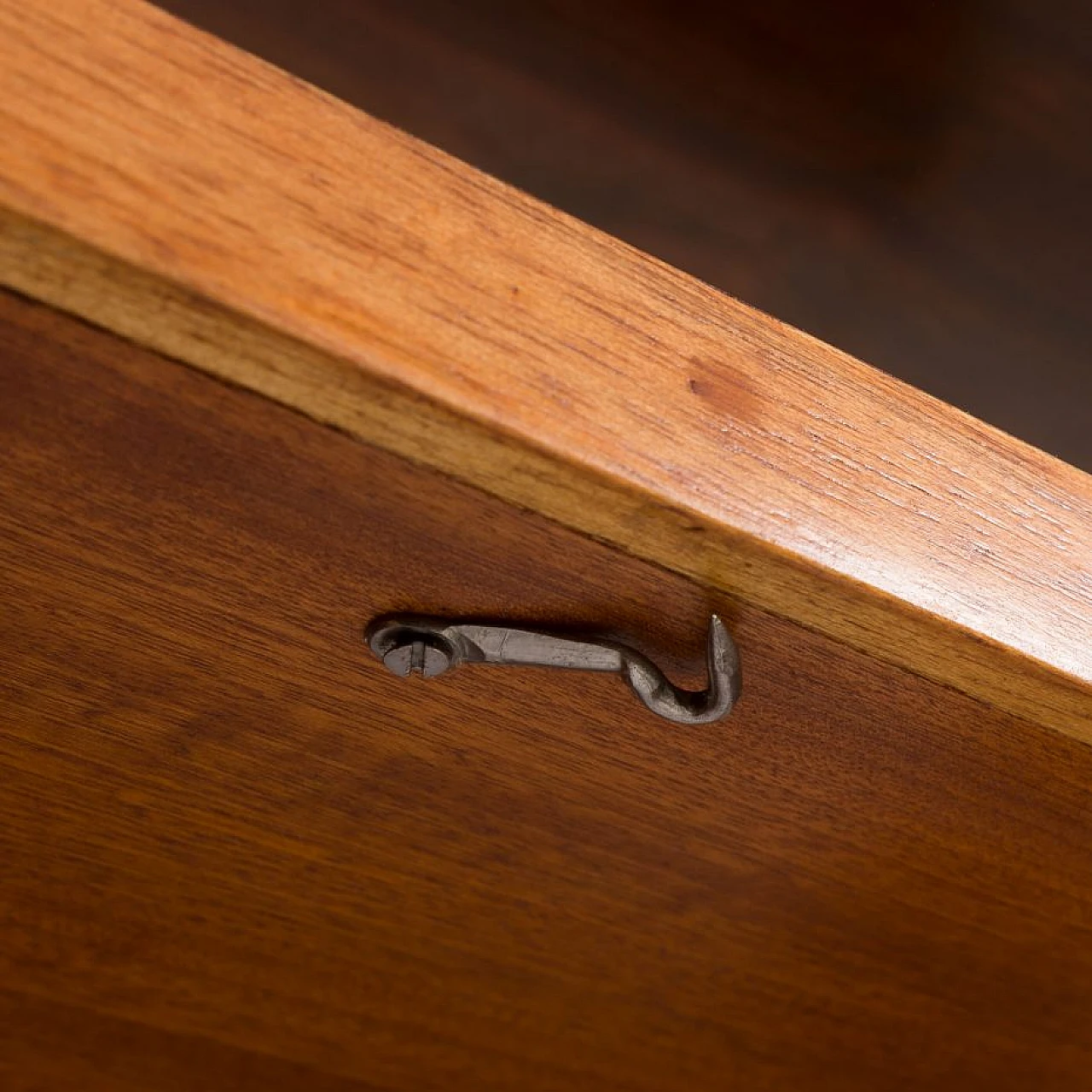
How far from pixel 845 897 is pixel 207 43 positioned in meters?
0.51

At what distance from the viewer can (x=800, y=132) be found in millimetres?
578

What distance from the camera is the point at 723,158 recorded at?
577 mm

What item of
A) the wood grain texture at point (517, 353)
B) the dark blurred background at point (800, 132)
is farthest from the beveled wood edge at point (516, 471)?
the dark blurred background at point (800, 132)

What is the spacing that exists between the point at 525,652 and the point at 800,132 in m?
0.30

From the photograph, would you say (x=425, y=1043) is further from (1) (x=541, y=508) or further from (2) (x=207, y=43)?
(2) (x=207, y=43)

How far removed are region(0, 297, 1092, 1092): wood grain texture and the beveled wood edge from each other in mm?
11

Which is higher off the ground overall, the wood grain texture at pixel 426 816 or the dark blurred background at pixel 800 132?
the dark blurred background at pixel 800 132

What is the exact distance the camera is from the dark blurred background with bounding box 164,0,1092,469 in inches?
20.8

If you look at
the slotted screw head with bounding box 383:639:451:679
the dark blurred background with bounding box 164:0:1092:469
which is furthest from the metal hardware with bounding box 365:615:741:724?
the dark blurred background with bounding box 164:0:1092:469

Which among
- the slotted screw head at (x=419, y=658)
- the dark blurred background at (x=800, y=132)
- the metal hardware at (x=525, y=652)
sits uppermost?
the dark blurred background at (x=800, y=132)

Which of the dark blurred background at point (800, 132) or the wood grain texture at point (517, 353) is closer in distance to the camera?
the wood grain texture at point (517, 353)

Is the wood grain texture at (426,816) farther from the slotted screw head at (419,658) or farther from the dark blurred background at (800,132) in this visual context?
the dark blurred background at (800,132)

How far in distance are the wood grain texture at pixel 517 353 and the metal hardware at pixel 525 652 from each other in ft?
0.11

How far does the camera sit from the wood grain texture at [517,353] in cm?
35
